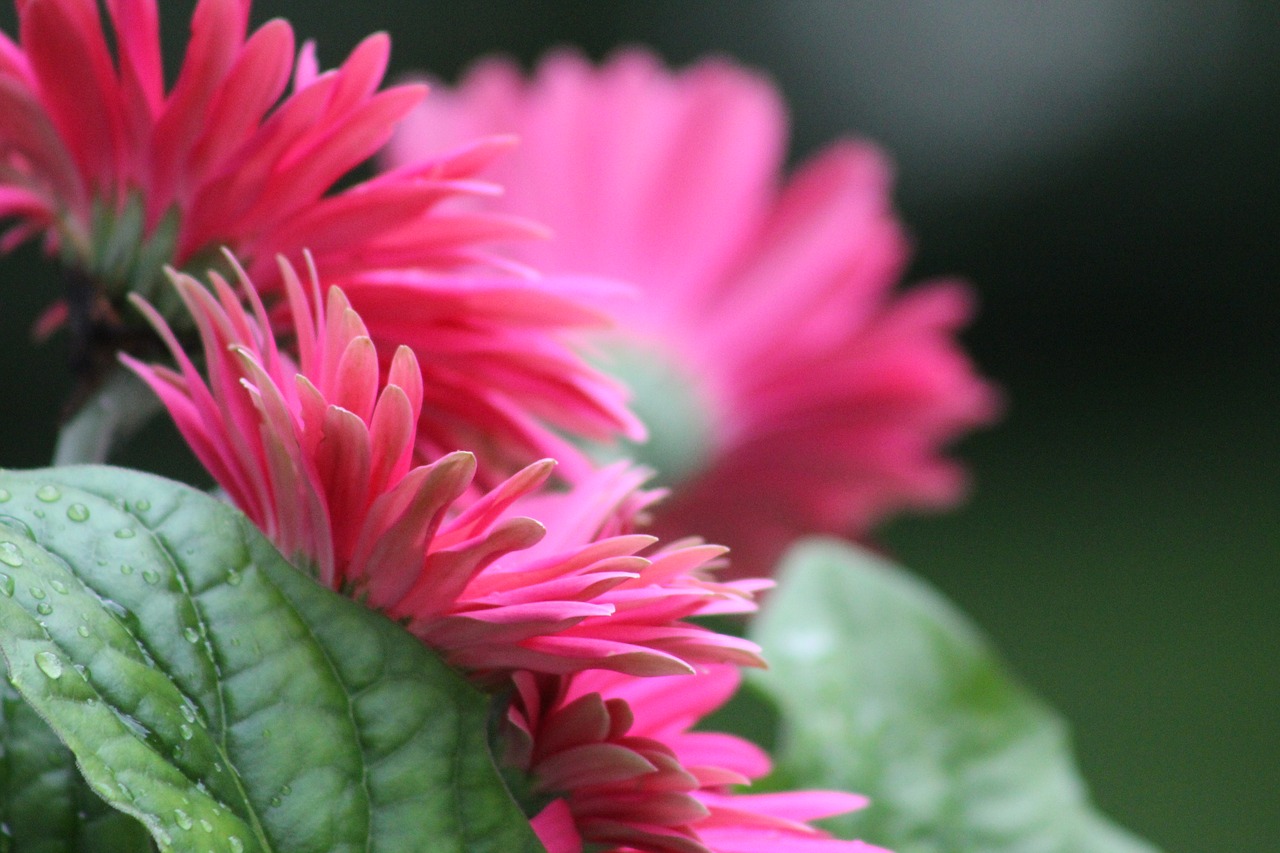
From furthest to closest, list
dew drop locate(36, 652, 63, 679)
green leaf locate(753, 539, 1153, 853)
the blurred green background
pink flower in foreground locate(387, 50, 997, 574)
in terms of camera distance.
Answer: the blurred green background → pink flower in foreground locate(387, 50, 997, 574) → green leaf locate(753, 539, 1153, 853) → dew drop locate(36, 652, 63, 679)

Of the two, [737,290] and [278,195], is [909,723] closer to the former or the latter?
[278,195]

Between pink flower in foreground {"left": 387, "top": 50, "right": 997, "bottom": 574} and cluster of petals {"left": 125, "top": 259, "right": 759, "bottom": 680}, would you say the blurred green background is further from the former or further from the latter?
cluster of petals {"left": 125, "top": 259, "right": 759, "bottom": 680}

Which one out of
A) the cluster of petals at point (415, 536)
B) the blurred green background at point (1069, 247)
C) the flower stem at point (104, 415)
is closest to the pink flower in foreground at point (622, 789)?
the cluster of petals at point (415, 536)

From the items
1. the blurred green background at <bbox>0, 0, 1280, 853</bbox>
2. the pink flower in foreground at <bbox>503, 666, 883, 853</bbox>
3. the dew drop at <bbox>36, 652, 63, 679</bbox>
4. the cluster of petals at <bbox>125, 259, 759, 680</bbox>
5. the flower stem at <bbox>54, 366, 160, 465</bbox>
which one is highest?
the blurred green background at <bbox>0, 0, 1280, 853</bbox>

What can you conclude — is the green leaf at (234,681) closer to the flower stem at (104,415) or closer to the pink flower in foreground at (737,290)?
the flower stem at (104,415)

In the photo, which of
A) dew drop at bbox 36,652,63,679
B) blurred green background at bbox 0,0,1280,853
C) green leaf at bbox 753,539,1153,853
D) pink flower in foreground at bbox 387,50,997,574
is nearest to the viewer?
dew drop at bbox 36,652,63,679

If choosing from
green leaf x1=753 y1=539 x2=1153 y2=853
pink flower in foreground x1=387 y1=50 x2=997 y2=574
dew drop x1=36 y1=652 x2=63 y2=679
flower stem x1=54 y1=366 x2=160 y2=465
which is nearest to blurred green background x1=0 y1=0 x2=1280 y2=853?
pink flower in foreground x1=387 y1=50 x2=997 y2=574
